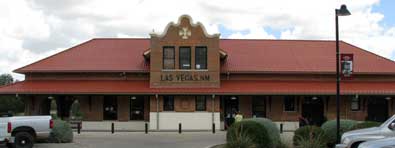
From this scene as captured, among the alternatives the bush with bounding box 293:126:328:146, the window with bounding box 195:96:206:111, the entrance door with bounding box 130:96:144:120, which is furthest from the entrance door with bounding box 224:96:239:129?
the bush with bounding box 293:126:328:146

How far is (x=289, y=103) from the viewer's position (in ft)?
148

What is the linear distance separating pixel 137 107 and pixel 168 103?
95.2 inches

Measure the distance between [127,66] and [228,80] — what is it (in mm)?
7332

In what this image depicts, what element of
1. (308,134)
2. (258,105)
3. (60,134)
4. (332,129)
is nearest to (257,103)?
(258,105)

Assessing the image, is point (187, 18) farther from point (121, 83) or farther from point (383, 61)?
point (383, 61)

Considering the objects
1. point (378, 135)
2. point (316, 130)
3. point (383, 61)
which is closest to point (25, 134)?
point (316, 130)

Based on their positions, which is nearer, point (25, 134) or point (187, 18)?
point (25, 134)

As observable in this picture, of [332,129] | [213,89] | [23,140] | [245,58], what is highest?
[245,58]

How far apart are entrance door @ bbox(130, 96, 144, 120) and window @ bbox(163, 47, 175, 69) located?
2.95 meters

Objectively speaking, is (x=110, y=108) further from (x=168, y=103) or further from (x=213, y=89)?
(x=213, y=89)

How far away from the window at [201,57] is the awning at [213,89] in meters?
1.80

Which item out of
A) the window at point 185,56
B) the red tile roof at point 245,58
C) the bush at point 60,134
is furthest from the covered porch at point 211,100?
the bush at point 60,134

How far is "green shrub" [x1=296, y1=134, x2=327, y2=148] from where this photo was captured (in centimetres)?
2158

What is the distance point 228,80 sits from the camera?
151ft
